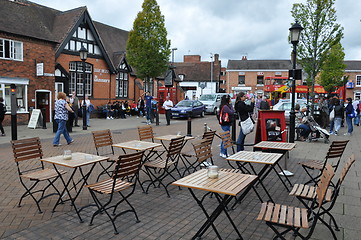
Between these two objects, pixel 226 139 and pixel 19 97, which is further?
pixel 19 97

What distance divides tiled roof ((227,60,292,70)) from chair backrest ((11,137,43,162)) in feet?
162

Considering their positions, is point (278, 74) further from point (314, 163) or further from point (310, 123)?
point (314, 163)

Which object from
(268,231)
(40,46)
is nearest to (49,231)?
(268,231)

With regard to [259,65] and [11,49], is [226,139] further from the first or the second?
[259,65]

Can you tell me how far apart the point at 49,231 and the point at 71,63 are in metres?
20.8

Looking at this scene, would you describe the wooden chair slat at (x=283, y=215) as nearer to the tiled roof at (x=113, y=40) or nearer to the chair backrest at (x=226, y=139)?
the chair backrest at (x=226, y=139)

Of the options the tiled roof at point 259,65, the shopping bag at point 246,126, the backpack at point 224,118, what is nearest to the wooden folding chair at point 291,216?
the shopping bag at point 246,126

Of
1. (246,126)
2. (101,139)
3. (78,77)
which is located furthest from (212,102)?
(101,139)

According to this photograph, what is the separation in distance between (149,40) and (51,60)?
707 centimetres

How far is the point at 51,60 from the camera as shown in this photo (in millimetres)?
19672

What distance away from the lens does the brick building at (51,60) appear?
17.5 metres

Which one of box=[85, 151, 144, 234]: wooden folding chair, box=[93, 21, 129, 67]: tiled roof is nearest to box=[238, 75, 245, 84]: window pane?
box=[93, 21, 129, 67]: tiled roof

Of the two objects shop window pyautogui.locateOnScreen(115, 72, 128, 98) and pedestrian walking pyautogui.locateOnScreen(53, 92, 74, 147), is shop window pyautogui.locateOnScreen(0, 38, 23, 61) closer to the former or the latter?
pedestrian walking pyautogui.locateOnScreen(53, 92, 74, 147)

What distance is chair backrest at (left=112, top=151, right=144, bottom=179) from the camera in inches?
162
